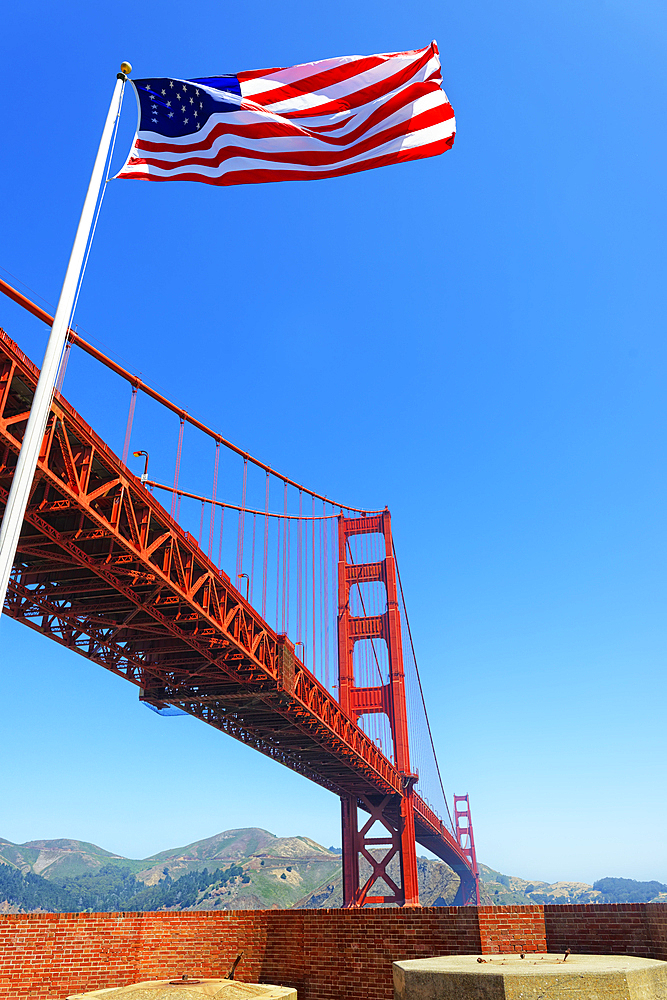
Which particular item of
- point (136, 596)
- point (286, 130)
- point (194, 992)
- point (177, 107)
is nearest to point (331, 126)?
point (286, 130)

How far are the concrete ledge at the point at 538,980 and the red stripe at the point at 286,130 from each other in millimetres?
8882

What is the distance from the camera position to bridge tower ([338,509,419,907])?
43250 millimetres

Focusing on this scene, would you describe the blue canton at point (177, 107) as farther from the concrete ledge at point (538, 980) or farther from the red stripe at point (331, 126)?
the concrete ledge at point (538, 980)

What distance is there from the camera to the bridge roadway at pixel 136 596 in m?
14.1

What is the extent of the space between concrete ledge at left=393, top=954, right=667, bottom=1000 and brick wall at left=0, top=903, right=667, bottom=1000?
122 centimetres

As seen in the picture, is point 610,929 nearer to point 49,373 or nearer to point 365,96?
point 49,373

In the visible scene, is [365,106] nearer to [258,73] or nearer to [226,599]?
[258,73]

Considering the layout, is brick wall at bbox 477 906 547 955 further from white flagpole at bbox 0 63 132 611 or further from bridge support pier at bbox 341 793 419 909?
bridge support pier at bbox 341 793 419 909

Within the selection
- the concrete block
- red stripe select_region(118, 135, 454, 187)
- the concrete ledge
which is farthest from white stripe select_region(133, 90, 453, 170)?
the concrete block

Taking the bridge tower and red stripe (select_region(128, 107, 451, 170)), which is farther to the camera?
the bridge tower

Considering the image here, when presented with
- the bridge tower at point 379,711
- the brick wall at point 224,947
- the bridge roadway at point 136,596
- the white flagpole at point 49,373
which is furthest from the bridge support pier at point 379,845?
the white flagpole at point 49,373

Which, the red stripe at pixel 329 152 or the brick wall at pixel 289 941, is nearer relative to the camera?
the red stripe at pixel 329 152

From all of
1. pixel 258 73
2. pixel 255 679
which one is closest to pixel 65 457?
pixel 258 73

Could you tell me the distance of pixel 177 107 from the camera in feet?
25.8
